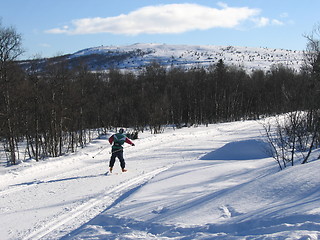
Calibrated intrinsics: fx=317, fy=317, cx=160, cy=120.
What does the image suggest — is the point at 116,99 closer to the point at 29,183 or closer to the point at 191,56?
the point at 29,183

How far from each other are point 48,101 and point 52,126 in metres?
2.19

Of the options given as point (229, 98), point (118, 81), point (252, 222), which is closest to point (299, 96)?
point (252, 222)

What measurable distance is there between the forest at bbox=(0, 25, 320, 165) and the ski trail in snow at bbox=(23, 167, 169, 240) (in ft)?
→ 19.5

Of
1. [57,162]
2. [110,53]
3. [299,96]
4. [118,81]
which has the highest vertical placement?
[110,53]

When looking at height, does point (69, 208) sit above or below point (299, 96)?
below

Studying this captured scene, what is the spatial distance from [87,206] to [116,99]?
53491mm

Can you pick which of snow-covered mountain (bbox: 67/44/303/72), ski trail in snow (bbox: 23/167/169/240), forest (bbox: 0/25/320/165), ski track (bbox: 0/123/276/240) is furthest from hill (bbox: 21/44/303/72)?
ski trail in snow (bbox: 23/167/169/240)

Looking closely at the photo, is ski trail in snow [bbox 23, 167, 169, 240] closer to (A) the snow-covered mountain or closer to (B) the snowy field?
(B) the snowy field

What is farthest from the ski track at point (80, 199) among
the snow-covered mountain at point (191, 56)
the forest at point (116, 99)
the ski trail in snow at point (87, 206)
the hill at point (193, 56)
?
the snow-covered mountain at point (191, 56)

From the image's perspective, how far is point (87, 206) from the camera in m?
7.53

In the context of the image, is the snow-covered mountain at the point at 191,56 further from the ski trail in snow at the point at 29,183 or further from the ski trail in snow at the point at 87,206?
the ski trail in snow at the point at 87,206

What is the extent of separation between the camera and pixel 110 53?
178625 millimetres

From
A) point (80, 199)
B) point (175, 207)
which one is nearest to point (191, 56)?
point (80, 199)

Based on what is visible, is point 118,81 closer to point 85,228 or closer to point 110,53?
point 85,228
